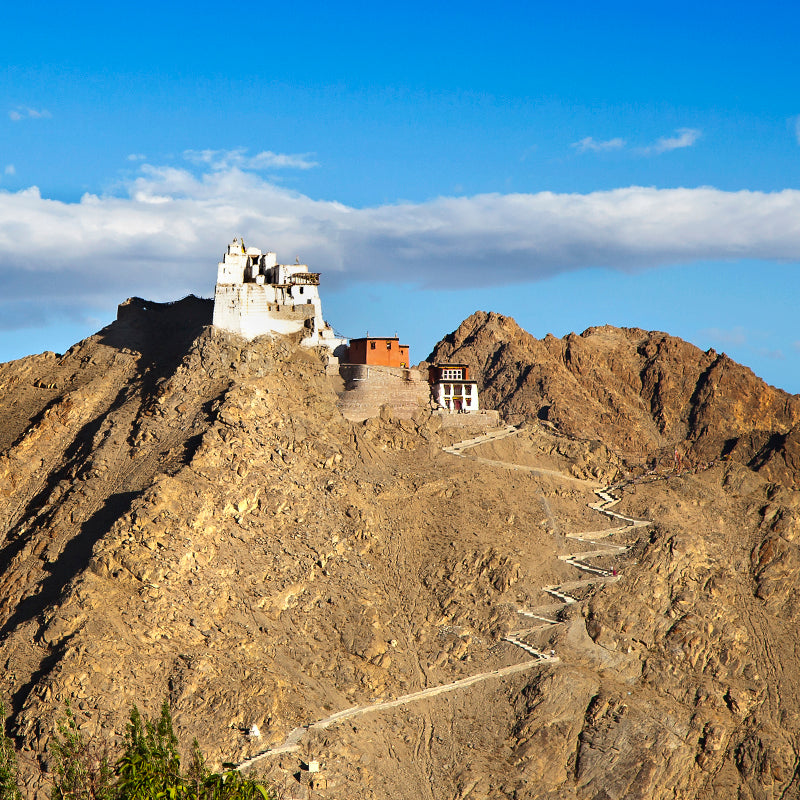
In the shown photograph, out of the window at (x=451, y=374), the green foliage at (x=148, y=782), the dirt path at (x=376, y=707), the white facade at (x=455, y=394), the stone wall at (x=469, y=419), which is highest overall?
the window at (x=451, y=374)

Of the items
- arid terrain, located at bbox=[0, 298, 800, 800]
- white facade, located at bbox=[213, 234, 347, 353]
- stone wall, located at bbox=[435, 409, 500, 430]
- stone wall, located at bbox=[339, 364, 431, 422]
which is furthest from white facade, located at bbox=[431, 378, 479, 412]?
white facade, located at bbox=[213, 234, 347, 353]

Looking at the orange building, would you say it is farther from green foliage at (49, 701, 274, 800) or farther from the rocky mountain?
green foliage at (49, 701, 274, 800)

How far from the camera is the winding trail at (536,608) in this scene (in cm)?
7881

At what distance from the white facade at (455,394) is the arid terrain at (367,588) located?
12.5 feet

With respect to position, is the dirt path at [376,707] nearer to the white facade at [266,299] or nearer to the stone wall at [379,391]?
the stone wall at [379,391]

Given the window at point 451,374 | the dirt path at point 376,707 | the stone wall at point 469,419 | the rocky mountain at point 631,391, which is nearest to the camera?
the dirt path at point 376,707

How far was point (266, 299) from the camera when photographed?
102 metres

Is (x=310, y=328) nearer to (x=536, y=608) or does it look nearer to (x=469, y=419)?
(x=469, y=419)

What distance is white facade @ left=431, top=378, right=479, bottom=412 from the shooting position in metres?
107

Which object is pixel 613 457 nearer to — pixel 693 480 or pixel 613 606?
pixel 693 480

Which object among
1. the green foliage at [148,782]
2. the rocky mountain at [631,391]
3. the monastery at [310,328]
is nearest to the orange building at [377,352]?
the monastery at [310,328]

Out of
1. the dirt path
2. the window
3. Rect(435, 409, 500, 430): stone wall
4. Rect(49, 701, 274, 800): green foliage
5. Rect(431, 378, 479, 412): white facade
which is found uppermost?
the window

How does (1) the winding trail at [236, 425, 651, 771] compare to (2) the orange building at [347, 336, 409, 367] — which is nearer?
(1) the winding trail at [236, 425, 651, 771]

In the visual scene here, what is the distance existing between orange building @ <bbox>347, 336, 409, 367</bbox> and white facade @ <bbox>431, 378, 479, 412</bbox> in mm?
4344
